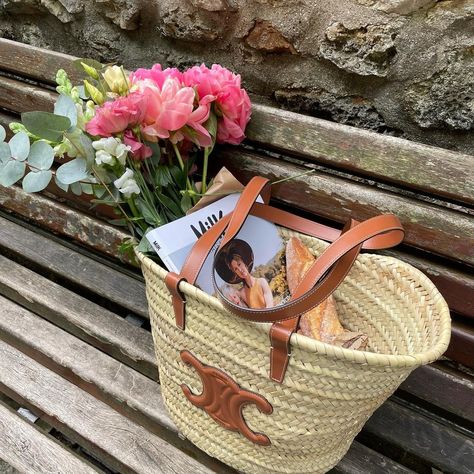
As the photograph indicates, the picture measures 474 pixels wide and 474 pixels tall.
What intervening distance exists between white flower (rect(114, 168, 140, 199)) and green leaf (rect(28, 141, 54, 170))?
111 mm

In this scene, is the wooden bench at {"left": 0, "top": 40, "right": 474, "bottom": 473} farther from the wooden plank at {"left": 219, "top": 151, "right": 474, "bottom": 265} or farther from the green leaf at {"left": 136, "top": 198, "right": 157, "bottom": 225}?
the green leaf at {"left": 136, "top": 198, "right": 157, "bottom": 225}

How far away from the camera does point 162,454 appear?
0.97 meters

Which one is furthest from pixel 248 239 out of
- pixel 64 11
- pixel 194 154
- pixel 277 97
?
pixel 64 11

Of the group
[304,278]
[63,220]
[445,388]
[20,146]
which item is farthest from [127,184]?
[445,388]

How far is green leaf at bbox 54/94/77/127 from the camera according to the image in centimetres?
85

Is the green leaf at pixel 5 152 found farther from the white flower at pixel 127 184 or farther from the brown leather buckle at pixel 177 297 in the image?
the brown leather buckle at pixel 177 297

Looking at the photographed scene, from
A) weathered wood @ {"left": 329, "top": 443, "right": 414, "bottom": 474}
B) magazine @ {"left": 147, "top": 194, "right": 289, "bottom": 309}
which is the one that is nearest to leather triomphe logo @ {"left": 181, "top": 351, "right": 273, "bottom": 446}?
magazine @ {"left": 147, "top": 194, "right": 289, "bottom": 309}

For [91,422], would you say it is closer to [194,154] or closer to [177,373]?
[177,373]

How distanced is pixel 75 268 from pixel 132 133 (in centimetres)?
57

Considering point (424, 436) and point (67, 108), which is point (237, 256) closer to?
point (67, 108)

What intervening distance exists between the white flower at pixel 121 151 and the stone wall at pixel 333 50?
0.36 m

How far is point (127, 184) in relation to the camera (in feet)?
2.77

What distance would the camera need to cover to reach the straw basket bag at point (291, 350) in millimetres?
705

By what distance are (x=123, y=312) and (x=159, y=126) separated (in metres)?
0.64
